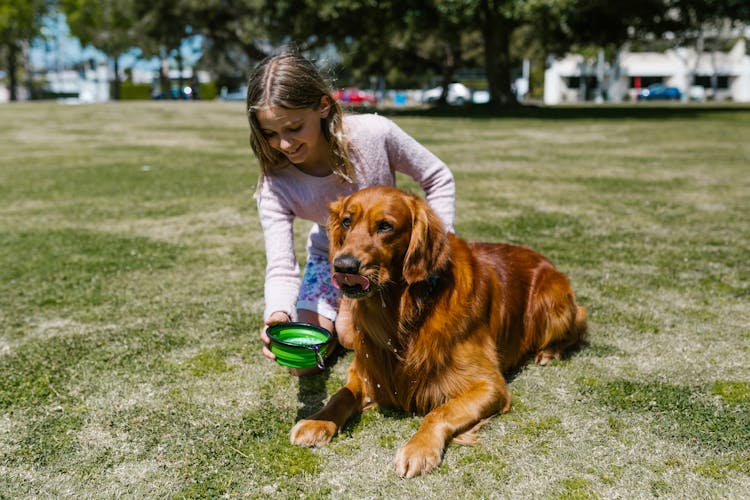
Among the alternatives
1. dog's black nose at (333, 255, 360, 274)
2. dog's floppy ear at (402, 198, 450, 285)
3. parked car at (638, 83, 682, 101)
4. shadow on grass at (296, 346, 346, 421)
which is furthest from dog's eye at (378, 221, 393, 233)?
parked car at (638, 83, 682, 101)

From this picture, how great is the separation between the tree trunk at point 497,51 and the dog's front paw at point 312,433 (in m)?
23.8

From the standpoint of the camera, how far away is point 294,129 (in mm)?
3668

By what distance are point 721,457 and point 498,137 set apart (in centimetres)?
1732

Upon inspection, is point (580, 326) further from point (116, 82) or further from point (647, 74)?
point (647, 74)

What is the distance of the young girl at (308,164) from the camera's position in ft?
11.9

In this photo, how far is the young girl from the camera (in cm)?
361

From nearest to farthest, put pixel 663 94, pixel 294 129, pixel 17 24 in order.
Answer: pixel 294 129, pixel 17 24, pixel 663 94

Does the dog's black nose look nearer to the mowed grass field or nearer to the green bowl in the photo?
the green bowl

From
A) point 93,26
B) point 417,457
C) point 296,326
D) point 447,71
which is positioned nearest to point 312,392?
point 296,326

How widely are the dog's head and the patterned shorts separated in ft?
3.81

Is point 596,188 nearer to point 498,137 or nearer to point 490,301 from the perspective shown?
point 490,301

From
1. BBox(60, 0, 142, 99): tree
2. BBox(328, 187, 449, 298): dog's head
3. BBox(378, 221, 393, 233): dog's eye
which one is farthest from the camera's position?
BBox(60, 0, 142, 99): tree

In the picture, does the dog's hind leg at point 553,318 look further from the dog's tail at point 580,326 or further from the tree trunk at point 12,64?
the tree trunk at point 12,64

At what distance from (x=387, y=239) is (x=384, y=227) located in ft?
0.18
